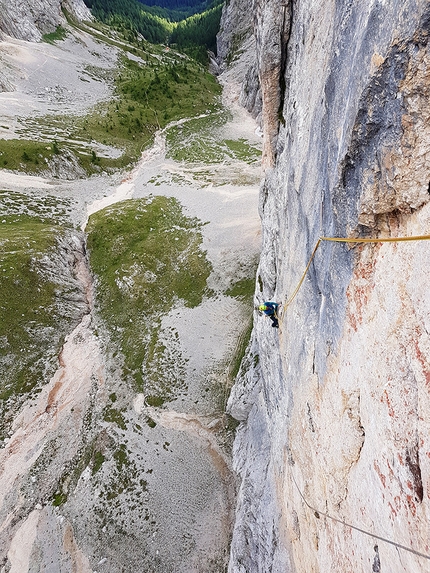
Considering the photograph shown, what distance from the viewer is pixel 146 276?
40969mm

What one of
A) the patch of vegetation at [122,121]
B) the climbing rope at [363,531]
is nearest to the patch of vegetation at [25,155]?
the patch of vegetation at [122,121]

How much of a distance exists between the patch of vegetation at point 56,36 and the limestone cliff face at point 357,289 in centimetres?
13981

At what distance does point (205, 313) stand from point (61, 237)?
2456 centimetres

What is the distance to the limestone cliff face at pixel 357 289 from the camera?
5402 millimetres

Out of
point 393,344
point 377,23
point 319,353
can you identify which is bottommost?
point 319,353

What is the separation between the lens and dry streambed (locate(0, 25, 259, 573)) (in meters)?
23.5

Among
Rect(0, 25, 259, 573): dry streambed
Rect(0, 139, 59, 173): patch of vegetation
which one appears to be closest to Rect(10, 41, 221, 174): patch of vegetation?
Rect(0, 139, 59, 173): patch of vegetation

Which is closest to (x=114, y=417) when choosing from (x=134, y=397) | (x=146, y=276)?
(x=134, y=397)

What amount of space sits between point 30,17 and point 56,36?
8.84m

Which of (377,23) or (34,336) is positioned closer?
(377,23)

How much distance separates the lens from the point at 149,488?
25047 millimetres

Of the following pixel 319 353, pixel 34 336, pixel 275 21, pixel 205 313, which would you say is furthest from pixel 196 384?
pixel 275 21

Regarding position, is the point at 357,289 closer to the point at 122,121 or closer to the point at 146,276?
the point at 146,276

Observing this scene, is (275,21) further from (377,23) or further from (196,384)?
(196,384)
